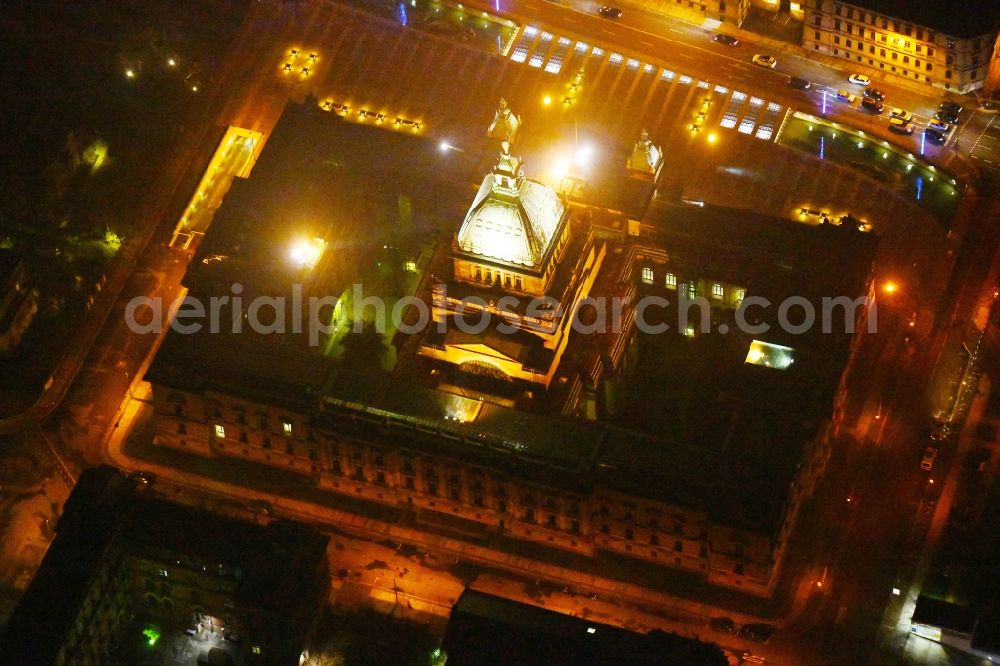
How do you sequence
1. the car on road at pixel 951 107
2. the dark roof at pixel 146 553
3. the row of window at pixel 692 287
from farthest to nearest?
the car on road at pixel 951 107
the row of window at pixel 692 287
the dark roof at pixel 146 553

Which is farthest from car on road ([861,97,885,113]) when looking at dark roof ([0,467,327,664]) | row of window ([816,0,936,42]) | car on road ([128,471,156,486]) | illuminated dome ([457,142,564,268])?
car on road ([128,471,156,486])

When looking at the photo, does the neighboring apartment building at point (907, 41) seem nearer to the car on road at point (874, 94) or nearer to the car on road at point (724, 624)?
the car on road at point (874, 94)

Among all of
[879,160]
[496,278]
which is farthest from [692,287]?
[879,160]

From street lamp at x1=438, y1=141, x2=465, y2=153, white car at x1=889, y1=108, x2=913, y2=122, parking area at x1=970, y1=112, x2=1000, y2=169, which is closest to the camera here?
street lamp at x1=438, y1=141, x2=465, y2=153

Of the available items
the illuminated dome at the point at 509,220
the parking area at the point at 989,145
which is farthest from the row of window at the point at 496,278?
the parking area at the point at 989,145

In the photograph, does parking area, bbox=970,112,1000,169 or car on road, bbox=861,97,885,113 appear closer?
parking area, bbox=970,112,1000,169

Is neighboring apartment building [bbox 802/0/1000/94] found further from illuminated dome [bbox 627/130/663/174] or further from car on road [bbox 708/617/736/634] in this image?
car on road [bbox 708/617/736/634]

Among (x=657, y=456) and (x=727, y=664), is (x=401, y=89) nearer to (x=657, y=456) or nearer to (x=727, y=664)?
(x=657, y=456)

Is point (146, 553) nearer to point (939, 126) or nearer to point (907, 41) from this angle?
point (939, 126)

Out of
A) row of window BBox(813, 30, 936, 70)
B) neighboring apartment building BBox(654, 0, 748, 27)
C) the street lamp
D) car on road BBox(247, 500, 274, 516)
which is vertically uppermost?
row of window BBox(813, 30, 936, 70)
